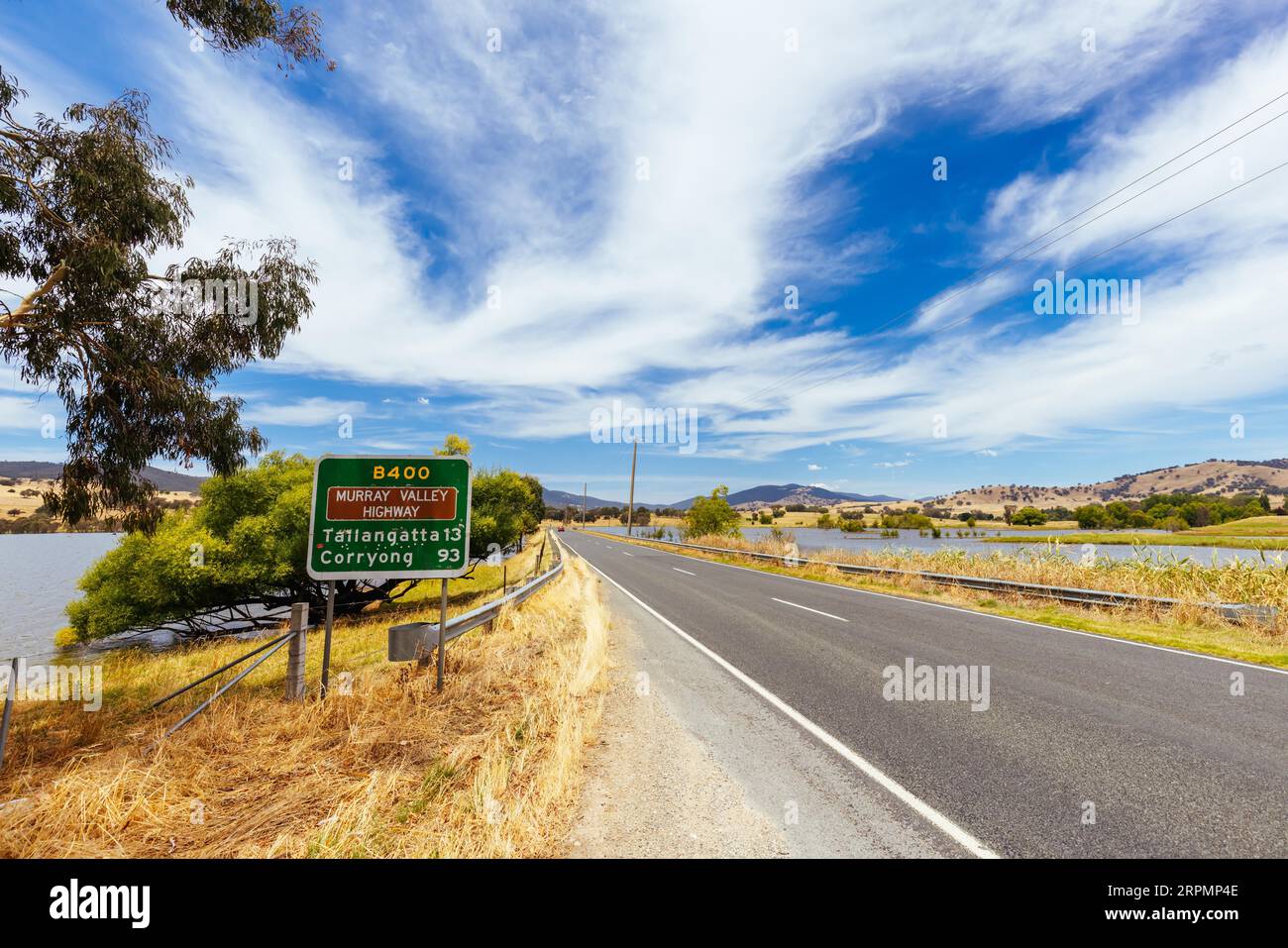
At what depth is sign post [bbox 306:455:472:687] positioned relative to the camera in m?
6.35

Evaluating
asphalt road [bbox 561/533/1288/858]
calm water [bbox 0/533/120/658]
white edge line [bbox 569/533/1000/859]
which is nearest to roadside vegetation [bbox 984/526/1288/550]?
asphalt road [bbox 561/533/1288/858]

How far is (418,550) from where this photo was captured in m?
6.59

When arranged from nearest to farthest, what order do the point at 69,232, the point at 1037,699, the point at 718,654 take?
1. the point at 1037,699
2. the point at 69,232
3. the point at 718,654

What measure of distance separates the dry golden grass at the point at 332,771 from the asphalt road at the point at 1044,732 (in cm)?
224

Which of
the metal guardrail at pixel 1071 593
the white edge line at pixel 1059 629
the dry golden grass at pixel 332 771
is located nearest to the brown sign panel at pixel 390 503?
the dry golden grass at pixel 332 771

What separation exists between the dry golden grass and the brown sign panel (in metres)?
2.03

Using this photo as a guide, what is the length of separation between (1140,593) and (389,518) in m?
16.0

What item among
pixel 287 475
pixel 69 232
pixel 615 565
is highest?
pixel 69 232

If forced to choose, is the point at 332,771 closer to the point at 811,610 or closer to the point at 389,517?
the point at 389,517

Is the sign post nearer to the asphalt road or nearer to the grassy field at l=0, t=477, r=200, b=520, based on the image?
the grassy field at l=0, t=477, r=200, b=520

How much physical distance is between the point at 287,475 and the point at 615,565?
15089mm
